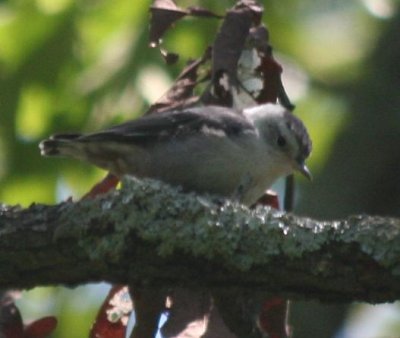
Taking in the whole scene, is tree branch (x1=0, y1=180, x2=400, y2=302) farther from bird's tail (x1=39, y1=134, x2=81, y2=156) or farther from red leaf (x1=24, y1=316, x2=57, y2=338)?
bird's tail (x1=39, y1=134, x2=81, y2=156)

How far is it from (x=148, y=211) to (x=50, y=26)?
2.13 meters

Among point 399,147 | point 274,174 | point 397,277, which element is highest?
point 397,277

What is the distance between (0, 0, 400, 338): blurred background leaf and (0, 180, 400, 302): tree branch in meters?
1.77

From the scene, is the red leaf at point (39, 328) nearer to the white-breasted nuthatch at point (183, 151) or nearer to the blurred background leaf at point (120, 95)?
the white-breasted nuthatch at point (183, 151)

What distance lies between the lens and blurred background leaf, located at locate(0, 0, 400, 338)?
5504 mm

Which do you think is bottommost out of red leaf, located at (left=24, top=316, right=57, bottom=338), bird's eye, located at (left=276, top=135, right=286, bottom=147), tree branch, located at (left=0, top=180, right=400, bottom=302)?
red leaf, located at (left=24, top=316, right=57, bottom=338)

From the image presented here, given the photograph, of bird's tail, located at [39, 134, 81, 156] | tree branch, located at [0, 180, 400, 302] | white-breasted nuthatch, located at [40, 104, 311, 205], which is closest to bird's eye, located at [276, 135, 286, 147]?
white-breasted nuthatch, located at [40, 104, 311, 205]

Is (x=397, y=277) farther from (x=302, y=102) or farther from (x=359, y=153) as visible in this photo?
(x=302, y=102)

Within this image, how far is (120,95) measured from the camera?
5488mm

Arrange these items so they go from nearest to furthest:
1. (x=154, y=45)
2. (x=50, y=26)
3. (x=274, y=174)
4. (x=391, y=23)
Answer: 1. (x=154, y=45)
2. (x=274, y=174)
3. (x=50, y=26)
4. (x=391, y=23)

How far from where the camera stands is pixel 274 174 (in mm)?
5008

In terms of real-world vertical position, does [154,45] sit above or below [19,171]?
above

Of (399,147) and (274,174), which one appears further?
(399,147)

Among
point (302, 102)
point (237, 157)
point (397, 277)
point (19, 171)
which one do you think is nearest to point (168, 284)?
point (397, 277)
